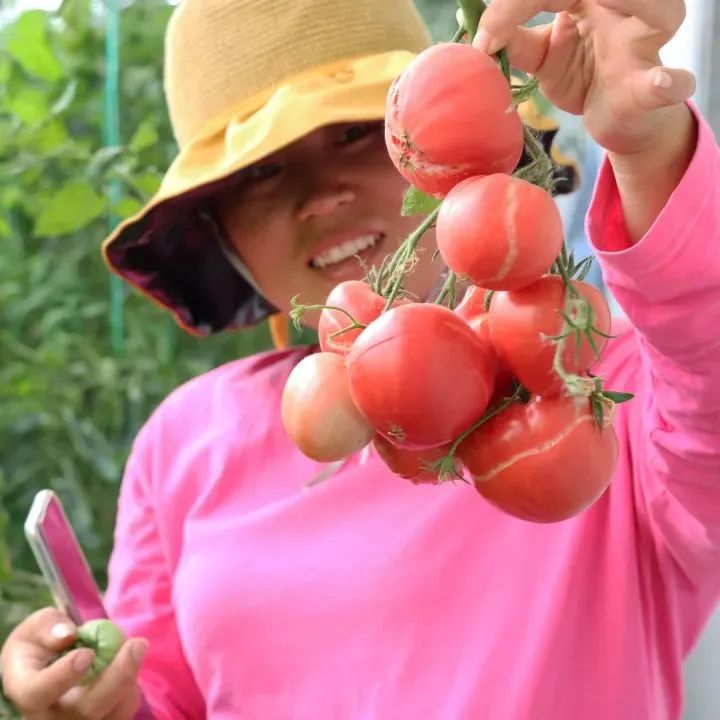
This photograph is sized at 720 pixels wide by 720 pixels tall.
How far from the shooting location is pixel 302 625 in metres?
0.64

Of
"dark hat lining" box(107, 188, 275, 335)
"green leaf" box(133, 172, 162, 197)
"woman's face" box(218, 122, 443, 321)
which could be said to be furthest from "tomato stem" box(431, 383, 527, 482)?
"green leaf" box(133, 172, 162, 197)

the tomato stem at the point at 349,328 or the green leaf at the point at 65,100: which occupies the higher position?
the tomato stem at the point at 349,328

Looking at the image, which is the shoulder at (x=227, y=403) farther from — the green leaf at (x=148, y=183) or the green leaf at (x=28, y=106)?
the green leaf at (x=28, y=106)

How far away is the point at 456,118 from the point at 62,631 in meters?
0.59

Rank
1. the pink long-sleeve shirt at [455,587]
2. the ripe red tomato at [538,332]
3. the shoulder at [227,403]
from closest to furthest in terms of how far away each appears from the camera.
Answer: the ripe red tomato at [538,332] < the pink long-sleeve shirt at [455,587] < the shoulder at [227,403]

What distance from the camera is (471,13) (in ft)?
1.06

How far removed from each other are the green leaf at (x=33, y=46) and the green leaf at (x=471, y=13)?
1.01 metres

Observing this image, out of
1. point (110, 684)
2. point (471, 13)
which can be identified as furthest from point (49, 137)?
point (471, 13)

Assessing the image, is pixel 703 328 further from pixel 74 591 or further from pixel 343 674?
pixel 74 591

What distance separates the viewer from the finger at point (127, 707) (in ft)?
2.34

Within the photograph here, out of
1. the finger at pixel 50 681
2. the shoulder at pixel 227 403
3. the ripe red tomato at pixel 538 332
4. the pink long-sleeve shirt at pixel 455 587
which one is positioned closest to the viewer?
the ripe red tomato at pixel 538 332

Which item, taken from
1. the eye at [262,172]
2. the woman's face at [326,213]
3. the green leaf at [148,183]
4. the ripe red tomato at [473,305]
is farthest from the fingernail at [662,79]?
the green leaf at [148,183]

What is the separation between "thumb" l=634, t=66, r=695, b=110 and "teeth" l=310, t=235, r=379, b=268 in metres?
0.32

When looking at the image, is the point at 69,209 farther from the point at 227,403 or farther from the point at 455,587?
the point at 455,587
